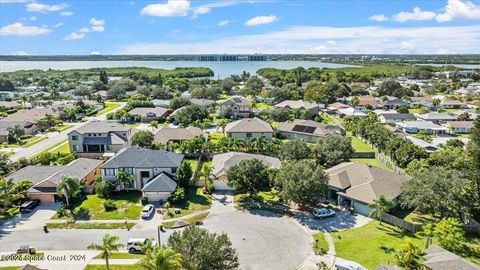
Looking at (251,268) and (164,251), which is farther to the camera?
(251,268)

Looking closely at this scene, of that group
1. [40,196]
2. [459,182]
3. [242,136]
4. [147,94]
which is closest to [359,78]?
[147,94]

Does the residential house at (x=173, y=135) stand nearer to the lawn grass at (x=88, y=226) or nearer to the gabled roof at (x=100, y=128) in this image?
the gabled roof at (x=100, y=128)

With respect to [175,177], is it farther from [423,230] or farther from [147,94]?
[147,94]

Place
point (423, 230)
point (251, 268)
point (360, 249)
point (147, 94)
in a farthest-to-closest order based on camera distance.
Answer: point (147, 94) → point (423, 230) → point (360, 249) → point (251, 268)

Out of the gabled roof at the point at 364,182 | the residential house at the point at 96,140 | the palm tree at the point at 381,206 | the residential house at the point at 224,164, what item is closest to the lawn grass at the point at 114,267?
the residential house at the point at 224,164

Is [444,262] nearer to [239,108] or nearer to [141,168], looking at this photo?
[141,168]

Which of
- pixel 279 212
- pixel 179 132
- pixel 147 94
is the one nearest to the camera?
pixel 279 212

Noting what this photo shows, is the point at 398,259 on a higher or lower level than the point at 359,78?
lower
